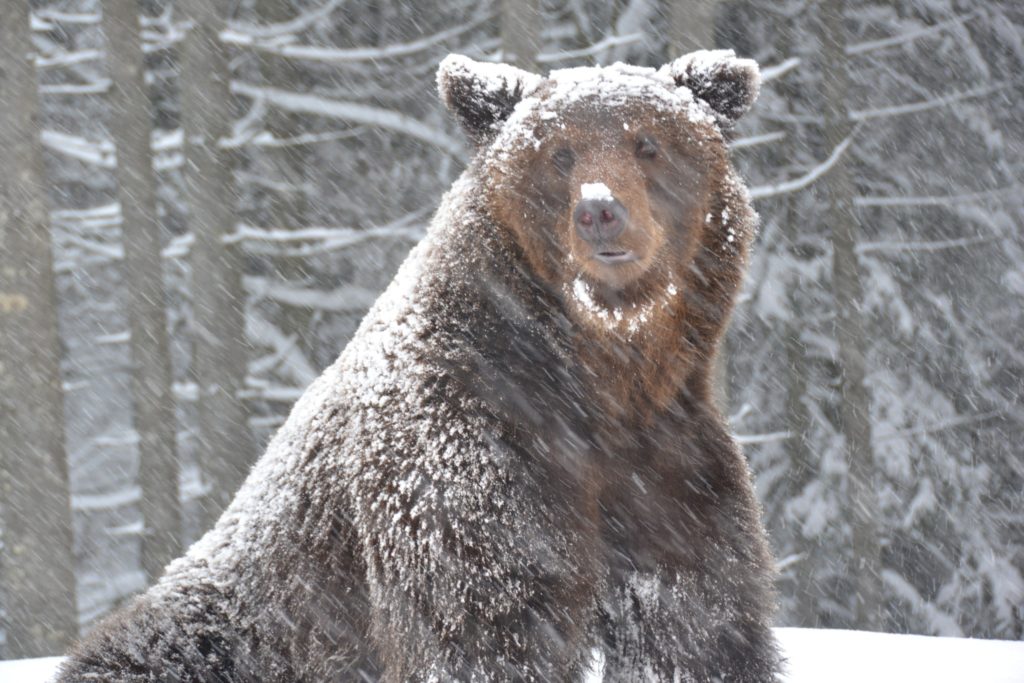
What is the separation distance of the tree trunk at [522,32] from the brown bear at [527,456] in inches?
154

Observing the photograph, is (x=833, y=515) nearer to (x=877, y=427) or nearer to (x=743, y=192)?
(x=877, y=427)

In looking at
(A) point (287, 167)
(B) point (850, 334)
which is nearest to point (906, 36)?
(B) point (850, 334)

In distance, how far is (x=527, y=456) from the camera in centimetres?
265

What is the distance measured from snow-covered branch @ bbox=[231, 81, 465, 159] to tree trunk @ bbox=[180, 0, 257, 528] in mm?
1555

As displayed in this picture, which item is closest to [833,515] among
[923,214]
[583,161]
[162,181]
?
[923,214]

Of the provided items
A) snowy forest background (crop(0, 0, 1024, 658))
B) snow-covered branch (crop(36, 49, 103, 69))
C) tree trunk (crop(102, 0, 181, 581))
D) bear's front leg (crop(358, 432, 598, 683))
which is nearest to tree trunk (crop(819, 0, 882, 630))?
A: snowy forest background (crop(0, 0, 1024, 658))

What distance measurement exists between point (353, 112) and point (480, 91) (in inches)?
291

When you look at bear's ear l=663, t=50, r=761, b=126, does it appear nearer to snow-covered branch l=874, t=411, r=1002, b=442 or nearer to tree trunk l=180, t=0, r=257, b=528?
tree trunk l=180, t=0, r=257, b=528

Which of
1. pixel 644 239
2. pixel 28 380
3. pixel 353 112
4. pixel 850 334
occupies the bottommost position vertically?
pixel 850 334

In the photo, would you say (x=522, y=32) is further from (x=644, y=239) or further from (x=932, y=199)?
(x=932, y=199)

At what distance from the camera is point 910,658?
166 inches

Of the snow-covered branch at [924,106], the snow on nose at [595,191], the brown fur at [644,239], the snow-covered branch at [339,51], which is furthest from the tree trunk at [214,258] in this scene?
the snow on nose at [595,191]

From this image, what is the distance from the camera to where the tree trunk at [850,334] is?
364 inches

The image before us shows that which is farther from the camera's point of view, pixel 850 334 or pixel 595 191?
pixel 850 334
